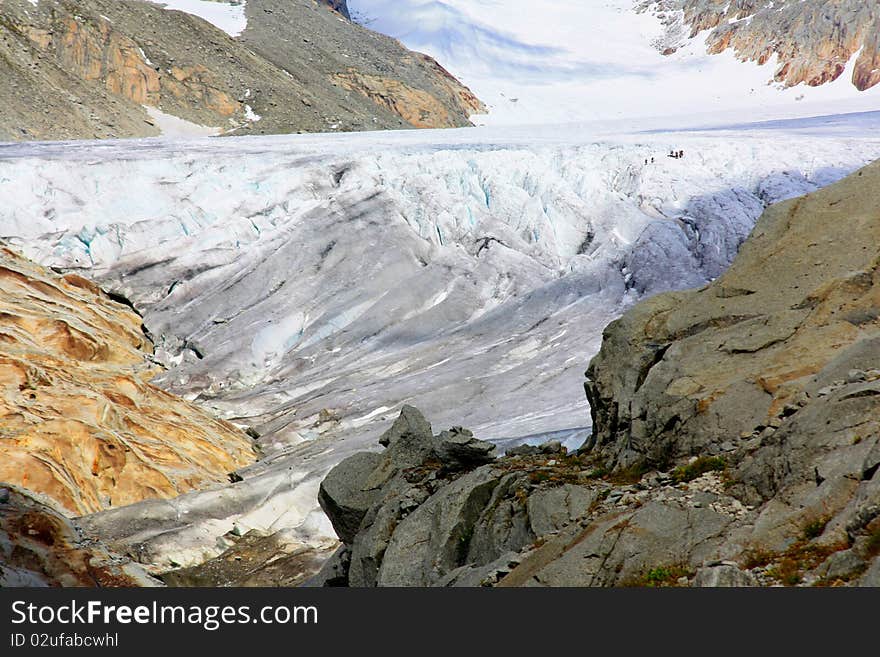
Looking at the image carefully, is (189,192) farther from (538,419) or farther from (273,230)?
(538,419)

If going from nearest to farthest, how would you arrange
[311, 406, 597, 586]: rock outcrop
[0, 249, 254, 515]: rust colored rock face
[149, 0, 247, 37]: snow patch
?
[311, 406, 597, 586]: rock outcrop, [0, 249, 254, 515]: rust colored rock face, [149, 0, 247, 37]: snow patch

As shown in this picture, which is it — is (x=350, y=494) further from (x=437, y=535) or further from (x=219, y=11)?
(x=219, y=11)

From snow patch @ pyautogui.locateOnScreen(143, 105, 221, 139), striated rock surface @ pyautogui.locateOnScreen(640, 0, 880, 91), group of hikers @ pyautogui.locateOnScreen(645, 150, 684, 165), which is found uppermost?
striated rock surface @ pyautogui.locateOnScreen(640, 0, 880, 91)

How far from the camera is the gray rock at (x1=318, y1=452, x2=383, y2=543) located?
1506cm

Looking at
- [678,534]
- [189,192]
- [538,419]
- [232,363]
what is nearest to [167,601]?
[678,534]

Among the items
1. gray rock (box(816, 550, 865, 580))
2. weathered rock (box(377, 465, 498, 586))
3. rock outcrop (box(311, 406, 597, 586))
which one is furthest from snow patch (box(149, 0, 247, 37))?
gray rock (box(816, 550, 865, 580))

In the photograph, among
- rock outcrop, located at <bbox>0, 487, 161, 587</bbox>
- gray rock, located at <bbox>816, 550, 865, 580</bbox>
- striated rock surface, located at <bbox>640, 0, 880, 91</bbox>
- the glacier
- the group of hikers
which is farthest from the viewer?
striated rock surface, located at <bbox>640, 0, 880, 91</bbox>

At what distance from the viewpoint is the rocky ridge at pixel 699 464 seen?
29.2 feet

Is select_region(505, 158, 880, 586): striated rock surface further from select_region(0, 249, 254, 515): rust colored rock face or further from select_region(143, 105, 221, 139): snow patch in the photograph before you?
select_region(143, 105, 221, 139): snow patch

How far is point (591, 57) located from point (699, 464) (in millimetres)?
103319

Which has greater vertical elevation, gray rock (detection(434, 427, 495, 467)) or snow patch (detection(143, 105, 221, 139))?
snow patch (detection(143, 105, 221, 139))

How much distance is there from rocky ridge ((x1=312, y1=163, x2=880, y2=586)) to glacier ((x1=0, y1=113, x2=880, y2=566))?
46.7 feet

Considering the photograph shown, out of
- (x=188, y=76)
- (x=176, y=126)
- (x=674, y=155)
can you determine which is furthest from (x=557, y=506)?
(x=188, y=76)

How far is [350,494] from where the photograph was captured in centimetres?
1530
